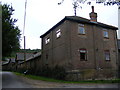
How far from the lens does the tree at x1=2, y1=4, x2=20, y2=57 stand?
707 inches

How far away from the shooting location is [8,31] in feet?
60.5

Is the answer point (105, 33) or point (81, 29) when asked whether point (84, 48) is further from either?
point (105, 33)

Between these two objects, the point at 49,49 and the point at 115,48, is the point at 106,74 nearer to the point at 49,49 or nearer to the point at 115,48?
the point at 115,48

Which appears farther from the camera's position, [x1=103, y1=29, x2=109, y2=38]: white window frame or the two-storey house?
[x1=103, y1=29, x2=109, y2=38]: white window frame

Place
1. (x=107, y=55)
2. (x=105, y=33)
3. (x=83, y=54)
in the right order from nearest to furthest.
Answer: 1. (x=83, y=54)
2. (x=107, y=55)
3. (x=105, y=33)

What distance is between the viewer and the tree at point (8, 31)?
17969mm

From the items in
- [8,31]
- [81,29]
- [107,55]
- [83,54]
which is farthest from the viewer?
[107,55]

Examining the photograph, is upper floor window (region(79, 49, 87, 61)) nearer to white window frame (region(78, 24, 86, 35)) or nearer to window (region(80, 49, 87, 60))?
window (region(80, 49, 87, 60))

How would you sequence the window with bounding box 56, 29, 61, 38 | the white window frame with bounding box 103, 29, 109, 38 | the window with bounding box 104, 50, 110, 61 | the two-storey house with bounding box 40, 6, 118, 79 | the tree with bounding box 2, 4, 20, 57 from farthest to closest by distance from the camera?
1. the white window frame with bounding box 103, 29, 109, 38
2. the window with bounding box 104, 50, 110, 61
3. the window with bounding box 56, 29, 61, 38
4. the two-storey house with bounding box 40, 6, 118, 79
5. the tree with bounding box 2, 4, 20, 57

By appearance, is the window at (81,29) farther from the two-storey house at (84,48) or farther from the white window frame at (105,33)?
the white window frame at (105,33)

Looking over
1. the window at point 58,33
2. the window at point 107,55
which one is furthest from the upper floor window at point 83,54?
the window at point 58,33

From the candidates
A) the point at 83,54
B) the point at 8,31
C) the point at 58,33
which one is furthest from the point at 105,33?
the point at 8,31

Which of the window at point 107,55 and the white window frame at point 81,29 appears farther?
the window at point 107,55

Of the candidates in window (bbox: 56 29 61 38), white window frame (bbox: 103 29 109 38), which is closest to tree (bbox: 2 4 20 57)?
window (bbox: 56 29 61 38)
